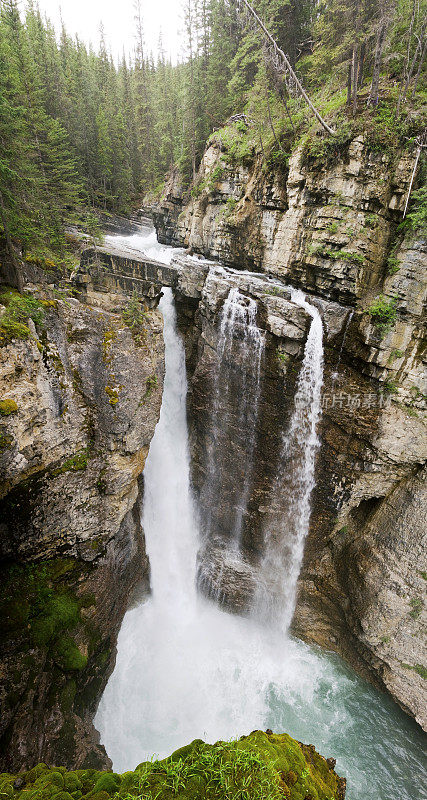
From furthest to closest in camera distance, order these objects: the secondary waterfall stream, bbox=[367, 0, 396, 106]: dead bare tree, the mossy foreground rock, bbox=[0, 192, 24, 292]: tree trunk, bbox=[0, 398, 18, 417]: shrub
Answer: bbox=[367, 0, 396, 106]: dead bare tree
the secondary waterfall stream
bbox=[0, 192, 24, 292]: tree trunk
bbox=[0, 398, 18, 417]: shrub
the mossy foreground rock

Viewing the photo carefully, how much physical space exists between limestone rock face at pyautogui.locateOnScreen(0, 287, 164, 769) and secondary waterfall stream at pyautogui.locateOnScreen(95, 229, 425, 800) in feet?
5.76

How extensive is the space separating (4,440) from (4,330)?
272 centimetres

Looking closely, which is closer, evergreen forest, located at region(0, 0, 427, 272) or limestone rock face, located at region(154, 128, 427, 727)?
evergreen forest, located at region(0, 0, 427, 272)

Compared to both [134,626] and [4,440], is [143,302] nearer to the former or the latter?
[4,440]

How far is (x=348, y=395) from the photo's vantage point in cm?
1295

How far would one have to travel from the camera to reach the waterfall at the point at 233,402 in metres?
13.7

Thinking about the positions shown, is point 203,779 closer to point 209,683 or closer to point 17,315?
point 17,315

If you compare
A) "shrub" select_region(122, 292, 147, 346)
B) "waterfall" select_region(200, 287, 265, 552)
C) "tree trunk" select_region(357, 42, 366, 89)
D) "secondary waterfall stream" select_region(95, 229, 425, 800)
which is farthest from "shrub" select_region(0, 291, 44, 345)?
"tree trunk" select_region(357, 42, 366, 89)

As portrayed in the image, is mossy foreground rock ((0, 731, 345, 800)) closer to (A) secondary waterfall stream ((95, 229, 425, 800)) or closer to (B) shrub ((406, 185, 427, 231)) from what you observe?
(A) secondary waterfall stream ((95, 229, 425, 800))

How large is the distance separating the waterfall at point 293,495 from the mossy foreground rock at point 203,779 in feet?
32.8

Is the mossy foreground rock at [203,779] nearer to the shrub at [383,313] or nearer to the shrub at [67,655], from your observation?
the shrub at [67,655]

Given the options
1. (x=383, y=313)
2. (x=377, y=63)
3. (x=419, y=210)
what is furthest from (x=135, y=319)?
(x=377, y=63)

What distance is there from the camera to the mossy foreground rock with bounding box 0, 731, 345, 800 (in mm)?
3326

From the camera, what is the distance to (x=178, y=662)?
39.4 feet
